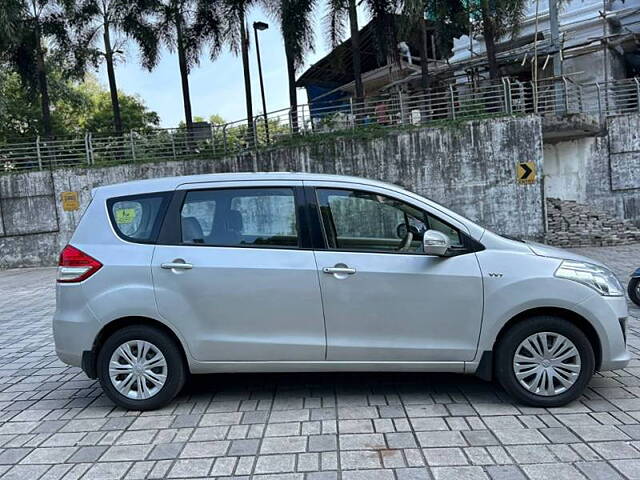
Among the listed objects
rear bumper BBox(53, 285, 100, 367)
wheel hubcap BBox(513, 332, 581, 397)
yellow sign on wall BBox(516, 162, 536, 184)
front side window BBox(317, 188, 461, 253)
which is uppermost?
yellow sign on wall BBox(516, 162, 536, 184)

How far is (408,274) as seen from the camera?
158 inches

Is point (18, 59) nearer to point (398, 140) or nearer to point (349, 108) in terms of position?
point (349, 108)

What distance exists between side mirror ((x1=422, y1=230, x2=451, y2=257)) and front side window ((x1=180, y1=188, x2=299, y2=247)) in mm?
1009

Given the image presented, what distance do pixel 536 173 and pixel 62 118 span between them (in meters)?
29.5

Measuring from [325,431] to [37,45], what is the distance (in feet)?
73.8

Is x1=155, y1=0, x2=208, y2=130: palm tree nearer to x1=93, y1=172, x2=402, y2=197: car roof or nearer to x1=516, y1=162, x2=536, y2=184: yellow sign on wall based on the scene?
x1=516, y1=162, x2=536, y2=184: yellow sign on wall

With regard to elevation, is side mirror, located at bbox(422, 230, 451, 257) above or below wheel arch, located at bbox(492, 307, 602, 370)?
above

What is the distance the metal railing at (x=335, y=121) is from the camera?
1466 cm

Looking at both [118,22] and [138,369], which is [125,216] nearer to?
[138,369]

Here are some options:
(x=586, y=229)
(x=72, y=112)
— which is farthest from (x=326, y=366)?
(x=72, y=112)

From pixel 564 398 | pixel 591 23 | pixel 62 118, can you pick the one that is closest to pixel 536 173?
pixel 591 23

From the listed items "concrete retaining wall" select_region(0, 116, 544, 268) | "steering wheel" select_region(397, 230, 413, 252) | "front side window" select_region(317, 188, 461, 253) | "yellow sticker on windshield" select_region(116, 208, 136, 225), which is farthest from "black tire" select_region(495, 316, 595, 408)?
"concrete retaining wall" select_region(0, 116, 544, 268)

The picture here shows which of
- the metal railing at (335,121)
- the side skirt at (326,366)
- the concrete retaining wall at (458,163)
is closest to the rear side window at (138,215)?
the side skirt at (326,366)

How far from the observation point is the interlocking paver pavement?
324cm
